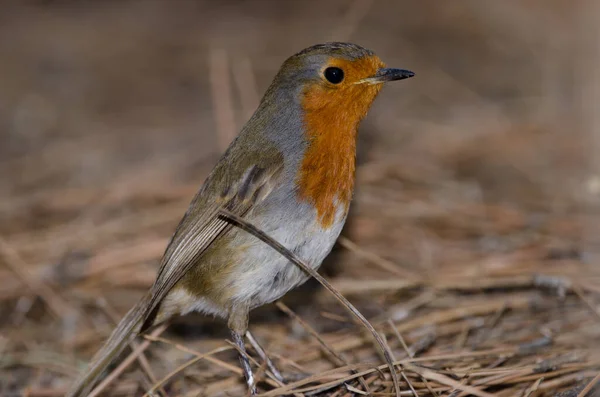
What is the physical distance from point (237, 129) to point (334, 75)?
2588 millimetres

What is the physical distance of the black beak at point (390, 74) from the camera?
141 inches

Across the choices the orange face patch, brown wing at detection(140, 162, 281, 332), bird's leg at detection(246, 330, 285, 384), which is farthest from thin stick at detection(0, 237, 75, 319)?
the orange face patch

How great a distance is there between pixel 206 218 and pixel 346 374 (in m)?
1.00

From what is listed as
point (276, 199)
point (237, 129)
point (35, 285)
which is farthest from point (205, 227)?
point (237, 129)

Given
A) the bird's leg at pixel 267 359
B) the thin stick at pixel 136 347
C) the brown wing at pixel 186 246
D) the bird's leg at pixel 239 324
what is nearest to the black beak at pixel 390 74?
the brown wing at pixel 186 246

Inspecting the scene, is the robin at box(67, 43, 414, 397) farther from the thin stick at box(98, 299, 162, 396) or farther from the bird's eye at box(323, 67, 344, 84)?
the thin stick at box(98, 299, 162, 396)

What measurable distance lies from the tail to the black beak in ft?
5.18

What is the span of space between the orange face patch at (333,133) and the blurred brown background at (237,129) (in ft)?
4.41

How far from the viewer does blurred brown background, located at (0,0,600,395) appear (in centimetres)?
485

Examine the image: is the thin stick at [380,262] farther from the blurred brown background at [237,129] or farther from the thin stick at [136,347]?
the thin stick at [136,347]

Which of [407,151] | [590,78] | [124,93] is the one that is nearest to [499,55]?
[590,78]

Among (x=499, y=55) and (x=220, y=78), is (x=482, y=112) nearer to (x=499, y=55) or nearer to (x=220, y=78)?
(x=499, y=55)

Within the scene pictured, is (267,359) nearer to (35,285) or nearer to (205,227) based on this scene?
(205,227)

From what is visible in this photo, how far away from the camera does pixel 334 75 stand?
362cm
